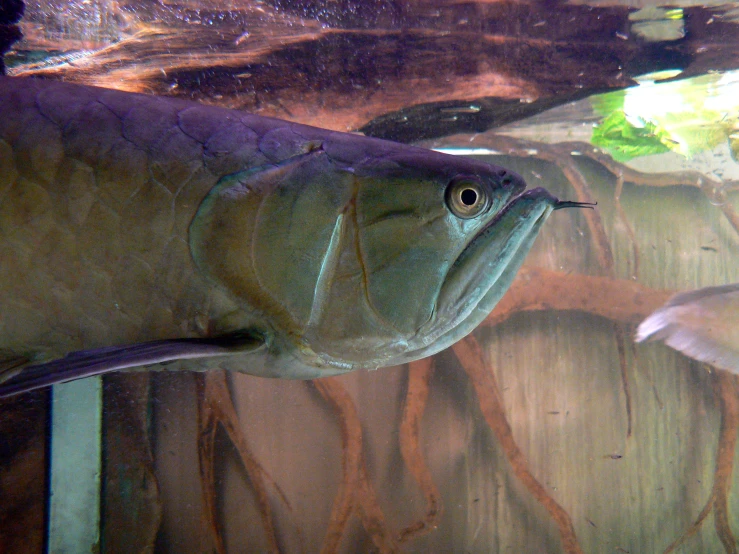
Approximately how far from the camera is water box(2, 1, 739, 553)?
3361 millimetres

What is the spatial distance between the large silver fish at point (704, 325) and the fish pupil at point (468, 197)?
5.24 meters

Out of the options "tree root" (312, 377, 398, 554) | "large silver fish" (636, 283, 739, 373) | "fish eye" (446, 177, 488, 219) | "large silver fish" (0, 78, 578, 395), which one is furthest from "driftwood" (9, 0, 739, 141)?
"large silver fish" (636, 283, 739, 373)

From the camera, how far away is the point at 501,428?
5035 mm

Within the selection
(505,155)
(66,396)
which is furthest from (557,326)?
(66,396)

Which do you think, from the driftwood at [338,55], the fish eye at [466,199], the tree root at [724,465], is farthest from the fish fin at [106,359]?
the tree root at [724,465]

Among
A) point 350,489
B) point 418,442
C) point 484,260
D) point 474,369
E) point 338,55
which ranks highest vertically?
point 338,55

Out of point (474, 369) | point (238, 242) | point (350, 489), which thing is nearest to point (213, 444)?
point (350, 489)

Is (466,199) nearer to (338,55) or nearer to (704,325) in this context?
(338,55)

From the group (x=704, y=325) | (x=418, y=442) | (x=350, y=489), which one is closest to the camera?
(x=350, y=489)

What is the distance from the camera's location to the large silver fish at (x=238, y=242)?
50.6 inches

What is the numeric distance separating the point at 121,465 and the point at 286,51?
386 centimetres

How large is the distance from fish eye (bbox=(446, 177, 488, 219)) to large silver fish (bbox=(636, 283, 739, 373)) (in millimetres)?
5228

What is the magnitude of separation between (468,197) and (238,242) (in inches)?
28.0

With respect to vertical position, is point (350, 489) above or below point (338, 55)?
below
